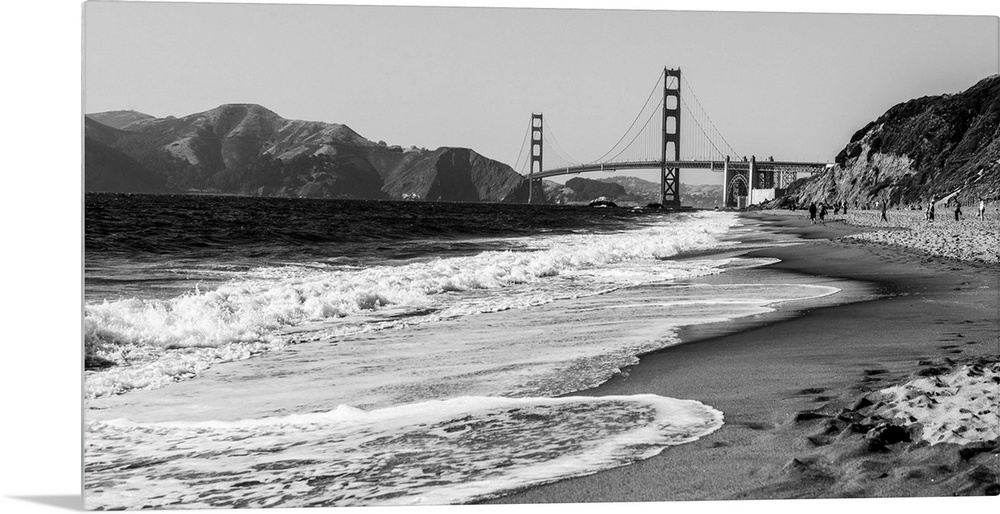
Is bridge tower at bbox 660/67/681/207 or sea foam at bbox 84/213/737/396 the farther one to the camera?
bridge tower at bbox 660/67/681/207

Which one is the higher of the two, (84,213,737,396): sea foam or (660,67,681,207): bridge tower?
(660,67,681,207): bridge tower

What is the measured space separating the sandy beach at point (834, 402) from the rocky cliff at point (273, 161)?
6.17 ft

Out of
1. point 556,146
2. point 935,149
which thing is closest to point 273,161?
point 556,146

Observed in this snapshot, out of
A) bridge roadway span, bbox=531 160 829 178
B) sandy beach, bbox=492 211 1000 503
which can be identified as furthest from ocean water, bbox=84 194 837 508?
bridge roadway span, bbox=531 160 829 178

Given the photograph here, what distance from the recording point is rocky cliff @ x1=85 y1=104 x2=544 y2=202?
167 inches

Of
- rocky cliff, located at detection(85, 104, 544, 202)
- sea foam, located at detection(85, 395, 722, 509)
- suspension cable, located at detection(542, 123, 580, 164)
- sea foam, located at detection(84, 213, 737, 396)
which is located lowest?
sea foam, located at detection(85, 395, 722, 509)

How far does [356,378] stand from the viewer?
4430mm

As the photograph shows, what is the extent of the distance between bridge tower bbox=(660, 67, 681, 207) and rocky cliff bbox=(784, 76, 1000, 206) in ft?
3.85

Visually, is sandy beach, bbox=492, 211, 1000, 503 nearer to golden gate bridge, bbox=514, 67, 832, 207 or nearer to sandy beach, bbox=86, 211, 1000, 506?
sandy beach, bbox=86, 211, 1000, 506

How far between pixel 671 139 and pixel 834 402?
10.1 feet

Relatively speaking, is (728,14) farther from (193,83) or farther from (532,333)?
(193,83)

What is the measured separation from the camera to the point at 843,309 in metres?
5.96

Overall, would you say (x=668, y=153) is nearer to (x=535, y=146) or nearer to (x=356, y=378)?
(x=535, y=146)

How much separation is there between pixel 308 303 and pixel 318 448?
109 inches
